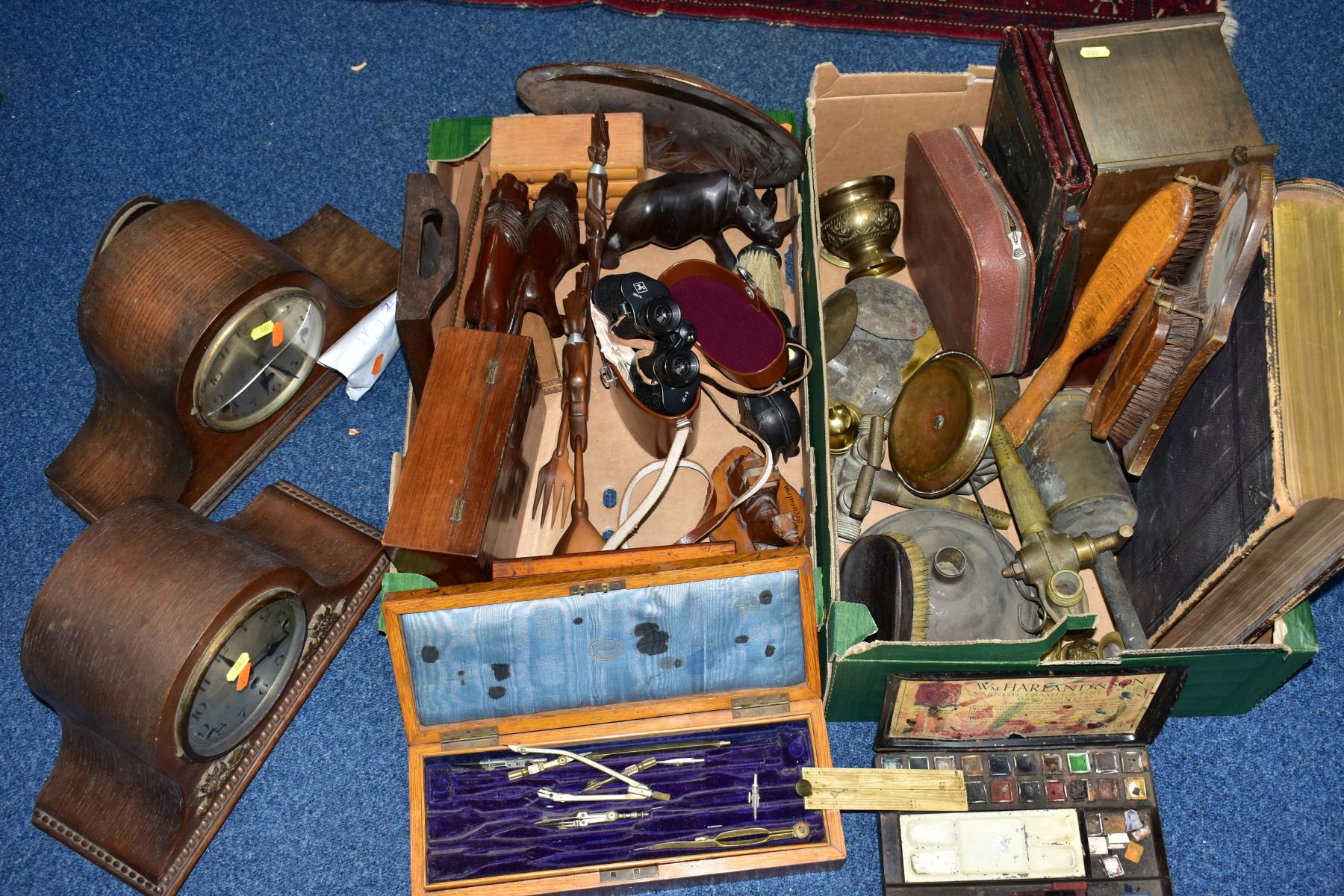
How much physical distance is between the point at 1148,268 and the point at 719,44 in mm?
1686

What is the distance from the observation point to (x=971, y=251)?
8.40 feet

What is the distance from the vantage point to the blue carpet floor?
2.55 meters

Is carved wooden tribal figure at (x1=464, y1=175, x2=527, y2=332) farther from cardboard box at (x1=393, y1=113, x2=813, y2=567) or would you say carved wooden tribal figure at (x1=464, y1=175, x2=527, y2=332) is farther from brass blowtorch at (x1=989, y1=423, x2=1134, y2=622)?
brass blowtorch at (x1=989, y1=423, x2=1134, y2=622)

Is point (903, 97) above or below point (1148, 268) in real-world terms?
above

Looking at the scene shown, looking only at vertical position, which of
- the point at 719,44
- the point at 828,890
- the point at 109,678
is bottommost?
the point at 828,890

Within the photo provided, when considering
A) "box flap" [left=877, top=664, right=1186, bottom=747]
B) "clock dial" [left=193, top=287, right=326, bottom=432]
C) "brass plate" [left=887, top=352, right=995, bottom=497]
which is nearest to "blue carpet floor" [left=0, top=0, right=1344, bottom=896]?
"clock dial" [left=193, top=287, right=326, bottom=432]

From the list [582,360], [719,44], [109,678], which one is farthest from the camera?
[719,44]

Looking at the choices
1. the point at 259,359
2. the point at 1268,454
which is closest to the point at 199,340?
the point at 259,359

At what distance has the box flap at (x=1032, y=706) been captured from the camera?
231 cm

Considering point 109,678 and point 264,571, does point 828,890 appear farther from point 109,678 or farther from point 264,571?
point 109,678

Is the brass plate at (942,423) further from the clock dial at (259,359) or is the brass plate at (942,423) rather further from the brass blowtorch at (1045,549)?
the clock dial at (259,359)

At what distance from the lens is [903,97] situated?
2.87 meters

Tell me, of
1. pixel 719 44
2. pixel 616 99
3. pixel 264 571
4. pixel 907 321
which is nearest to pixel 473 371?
pixel 264 571

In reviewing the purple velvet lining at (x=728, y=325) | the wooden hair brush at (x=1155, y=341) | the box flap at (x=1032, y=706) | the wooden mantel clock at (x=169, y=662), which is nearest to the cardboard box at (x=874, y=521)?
the box flap at (x=1032, y=706)
